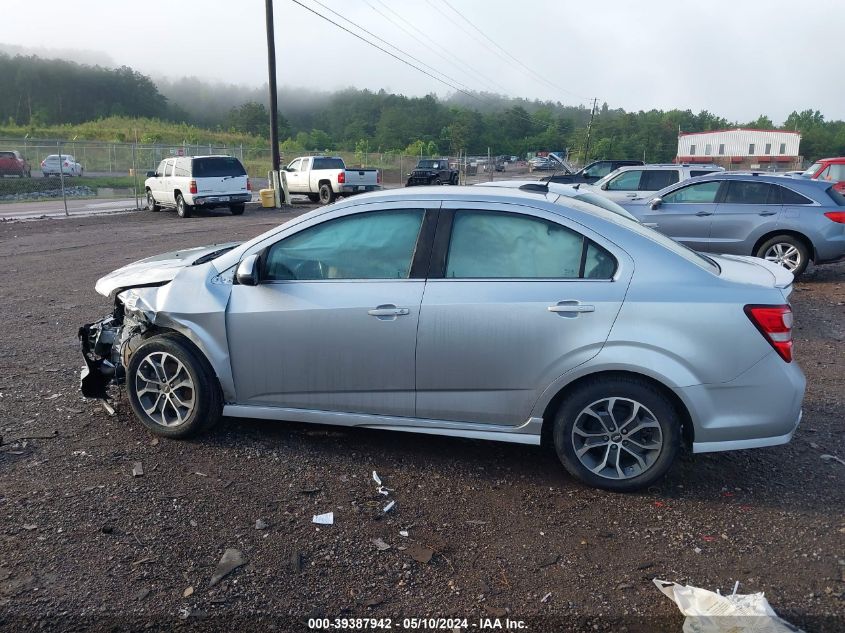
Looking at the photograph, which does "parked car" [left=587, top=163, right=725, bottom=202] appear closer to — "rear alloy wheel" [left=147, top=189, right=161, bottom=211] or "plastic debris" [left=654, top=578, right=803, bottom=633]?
"plastic debris" [left=654, top=578, right=803, bottom=633]

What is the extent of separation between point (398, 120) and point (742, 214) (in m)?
102

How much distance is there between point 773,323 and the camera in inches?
154

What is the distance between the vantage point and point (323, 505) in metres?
4.00

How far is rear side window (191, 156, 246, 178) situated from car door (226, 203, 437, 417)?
18974mm

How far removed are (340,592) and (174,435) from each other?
6.56 feet

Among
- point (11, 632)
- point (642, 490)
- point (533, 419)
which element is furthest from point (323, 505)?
point (642, 490)

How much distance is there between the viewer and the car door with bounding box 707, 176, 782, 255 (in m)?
10.9

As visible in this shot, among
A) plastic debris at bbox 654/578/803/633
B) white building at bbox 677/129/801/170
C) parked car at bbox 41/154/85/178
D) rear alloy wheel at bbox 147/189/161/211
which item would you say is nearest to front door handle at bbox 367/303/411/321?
plastic debris at bbox 654/578/803/633

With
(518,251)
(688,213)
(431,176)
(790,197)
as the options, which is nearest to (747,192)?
(790,197)

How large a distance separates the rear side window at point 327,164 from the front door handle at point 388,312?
24.9 metres

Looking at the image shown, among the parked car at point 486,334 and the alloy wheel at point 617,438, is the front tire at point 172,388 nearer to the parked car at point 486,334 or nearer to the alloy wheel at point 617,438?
the parked car at point 486,334

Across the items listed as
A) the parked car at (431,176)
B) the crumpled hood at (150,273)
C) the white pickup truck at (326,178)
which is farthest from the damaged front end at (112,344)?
the parked car at (431,176)

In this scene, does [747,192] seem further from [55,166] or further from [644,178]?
[55,166]

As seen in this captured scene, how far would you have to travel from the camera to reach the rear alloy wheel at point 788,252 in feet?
35.4
